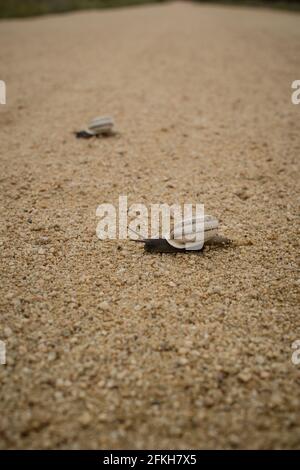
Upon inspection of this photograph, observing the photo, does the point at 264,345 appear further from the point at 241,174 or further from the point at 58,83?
the point at 58,83

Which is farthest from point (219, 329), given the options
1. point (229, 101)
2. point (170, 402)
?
point (229, 101)
